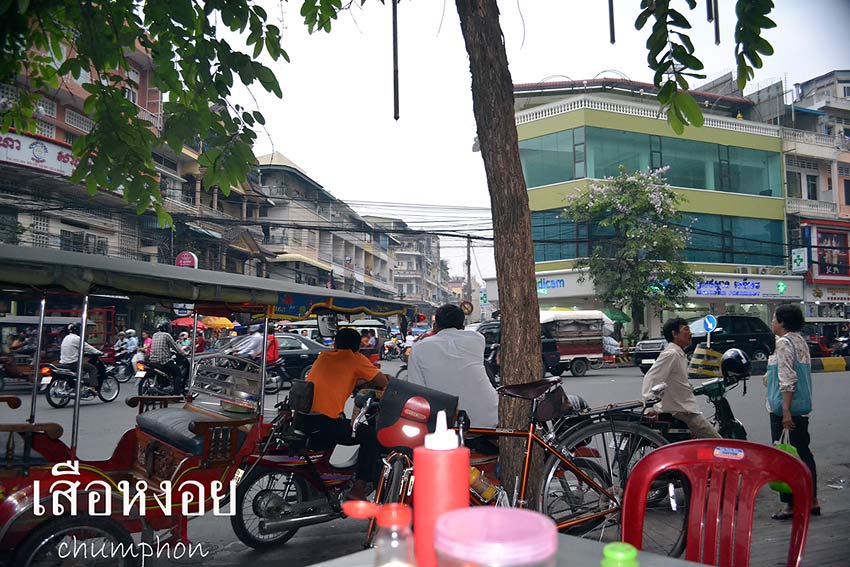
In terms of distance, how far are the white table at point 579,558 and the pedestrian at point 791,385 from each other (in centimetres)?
362

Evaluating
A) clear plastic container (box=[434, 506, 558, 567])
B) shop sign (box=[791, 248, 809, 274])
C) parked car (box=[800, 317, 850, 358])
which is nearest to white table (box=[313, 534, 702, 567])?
clear plastic container (box=[434, 506, 558, 567])

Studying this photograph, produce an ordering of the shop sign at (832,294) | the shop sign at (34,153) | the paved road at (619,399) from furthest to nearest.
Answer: the shop sign at (832,294), the shop sign at (34,153), the paved road at (619,399)

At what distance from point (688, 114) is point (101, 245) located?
23268mm

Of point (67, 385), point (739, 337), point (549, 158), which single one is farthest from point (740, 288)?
point (67, 385)

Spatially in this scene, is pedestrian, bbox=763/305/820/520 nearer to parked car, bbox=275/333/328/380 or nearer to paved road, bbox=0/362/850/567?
paved road, bbox=0/362/850/567

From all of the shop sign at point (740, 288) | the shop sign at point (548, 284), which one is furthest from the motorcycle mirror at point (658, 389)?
the shop sign at point (740, 288)

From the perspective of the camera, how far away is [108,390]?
1235cm

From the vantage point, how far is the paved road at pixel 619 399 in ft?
13.1

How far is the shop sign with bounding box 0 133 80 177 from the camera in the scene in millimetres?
17344

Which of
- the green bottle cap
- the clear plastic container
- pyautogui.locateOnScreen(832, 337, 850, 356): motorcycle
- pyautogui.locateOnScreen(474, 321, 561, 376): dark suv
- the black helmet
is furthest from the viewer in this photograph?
pyautogui.locateOnScreen(832, 337, 850, 356): motorcycle

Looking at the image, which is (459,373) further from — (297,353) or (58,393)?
(297,353)

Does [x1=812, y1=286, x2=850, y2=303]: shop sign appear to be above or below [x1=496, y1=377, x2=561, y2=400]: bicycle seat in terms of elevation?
above

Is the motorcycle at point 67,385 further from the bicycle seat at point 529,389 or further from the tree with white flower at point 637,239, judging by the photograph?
the tree with white flower at point 637,239

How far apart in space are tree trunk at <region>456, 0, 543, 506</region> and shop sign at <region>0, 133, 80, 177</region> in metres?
17.9
